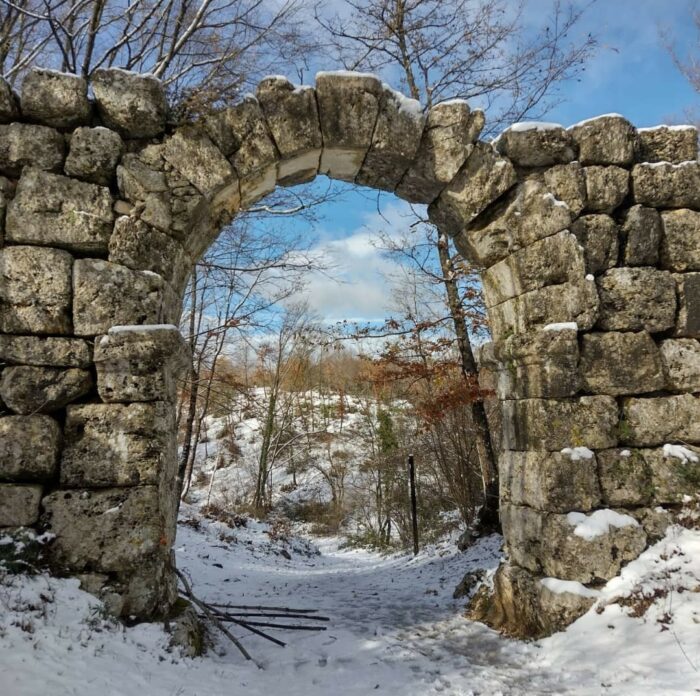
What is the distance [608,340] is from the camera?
4375 mm

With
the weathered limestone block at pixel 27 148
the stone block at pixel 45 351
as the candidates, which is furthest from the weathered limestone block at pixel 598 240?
the weathered limestone block at pixel 27 148

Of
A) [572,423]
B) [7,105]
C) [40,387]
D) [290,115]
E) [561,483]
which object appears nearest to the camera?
[40,387]

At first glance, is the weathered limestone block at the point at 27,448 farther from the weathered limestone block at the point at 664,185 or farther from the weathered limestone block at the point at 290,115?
the weathered limestone block at the point at 664,185

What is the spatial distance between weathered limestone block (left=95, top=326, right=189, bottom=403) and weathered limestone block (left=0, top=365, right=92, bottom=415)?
163mm

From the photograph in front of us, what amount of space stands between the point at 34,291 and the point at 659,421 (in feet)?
16.1

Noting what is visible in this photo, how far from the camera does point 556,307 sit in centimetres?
445

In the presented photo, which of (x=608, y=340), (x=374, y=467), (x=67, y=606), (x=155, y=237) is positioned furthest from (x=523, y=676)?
(x=374, y=467)

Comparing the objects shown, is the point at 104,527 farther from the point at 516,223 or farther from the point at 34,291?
the point at 516,223

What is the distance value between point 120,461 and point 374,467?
16.1m

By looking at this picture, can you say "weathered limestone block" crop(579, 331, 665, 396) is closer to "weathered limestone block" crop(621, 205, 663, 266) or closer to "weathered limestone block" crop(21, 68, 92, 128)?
"weathered limestone block" crop(621, 205, 663, 266)

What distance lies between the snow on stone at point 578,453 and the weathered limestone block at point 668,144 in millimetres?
2687

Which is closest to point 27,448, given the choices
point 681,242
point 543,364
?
point 543,364

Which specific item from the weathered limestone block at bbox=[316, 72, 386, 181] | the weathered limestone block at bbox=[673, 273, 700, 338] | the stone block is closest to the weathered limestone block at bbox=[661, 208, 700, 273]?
the weathered limestone block at bbox=[673, 273, 700, 338]

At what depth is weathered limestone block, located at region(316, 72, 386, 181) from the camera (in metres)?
4.42
